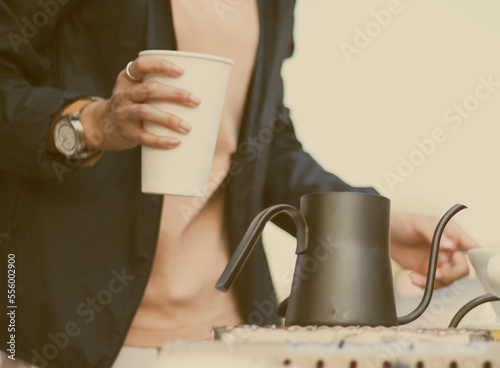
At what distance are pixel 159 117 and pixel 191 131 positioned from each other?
0.04 m

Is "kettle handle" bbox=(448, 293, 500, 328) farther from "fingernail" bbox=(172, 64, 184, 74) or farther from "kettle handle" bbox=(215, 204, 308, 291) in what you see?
"fingernail" bbox=(172, 64, 184, 74)

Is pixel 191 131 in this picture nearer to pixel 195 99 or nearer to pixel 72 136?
pixel 195 99

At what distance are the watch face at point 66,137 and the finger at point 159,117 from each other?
0.49 feet

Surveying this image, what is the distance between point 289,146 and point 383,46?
1.23 m

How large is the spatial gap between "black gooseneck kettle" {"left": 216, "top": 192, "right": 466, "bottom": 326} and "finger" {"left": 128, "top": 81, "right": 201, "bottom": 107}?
0.16 metres

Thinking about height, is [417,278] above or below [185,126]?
below

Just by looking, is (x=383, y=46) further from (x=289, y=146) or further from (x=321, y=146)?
(x=289, y=146)

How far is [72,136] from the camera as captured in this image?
0.80m

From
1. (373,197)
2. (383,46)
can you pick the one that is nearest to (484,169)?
(383,46)

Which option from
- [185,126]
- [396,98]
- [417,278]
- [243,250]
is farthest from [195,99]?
[396,98]

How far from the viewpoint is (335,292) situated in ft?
1.88

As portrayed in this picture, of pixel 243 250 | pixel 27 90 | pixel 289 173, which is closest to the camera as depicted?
pixel 243 250

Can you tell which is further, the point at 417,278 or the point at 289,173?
the point at 289,173

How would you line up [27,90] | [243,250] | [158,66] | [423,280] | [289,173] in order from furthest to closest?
[289,173] < [27,90] < [423,280] < [158,66] < [243,250]
